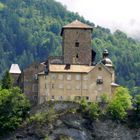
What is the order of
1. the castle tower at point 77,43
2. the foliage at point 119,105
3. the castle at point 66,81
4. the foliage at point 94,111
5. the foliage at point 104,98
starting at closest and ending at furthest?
1. the foliage at point 94,111
2. the foliage at point 119,105
3. the foliage at point 104,98
4. the castle at point 66,81
5. the castle tower at point 77,43

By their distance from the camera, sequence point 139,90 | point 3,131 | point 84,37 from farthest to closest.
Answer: point 139,90 < point 84,37 < point 3,131

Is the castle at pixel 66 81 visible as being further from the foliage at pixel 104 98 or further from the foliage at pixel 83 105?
the foliage at pixel 83 105

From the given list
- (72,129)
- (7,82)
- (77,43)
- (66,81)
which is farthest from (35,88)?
(77,43)

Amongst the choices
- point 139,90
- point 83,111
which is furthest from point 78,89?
point 139,90

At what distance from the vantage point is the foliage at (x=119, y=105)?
4471 inches

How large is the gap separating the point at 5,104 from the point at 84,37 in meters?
14.6

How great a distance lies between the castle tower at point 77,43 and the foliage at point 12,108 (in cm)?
974

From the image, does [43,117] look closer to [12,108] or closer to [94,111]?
[12,108]

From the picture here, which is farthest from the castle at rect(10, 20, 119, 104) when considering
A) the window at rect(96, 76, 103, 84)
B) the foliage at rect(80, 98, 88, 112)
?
the foliage at rect(80, 98, 88, 112)

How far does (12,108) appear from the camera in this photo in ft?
373

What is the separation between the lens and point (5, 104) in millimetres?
114000

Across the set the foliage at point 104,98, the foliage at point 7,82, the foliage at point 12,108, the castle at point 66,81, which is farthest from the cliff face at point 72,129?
the foliage at point 7,82

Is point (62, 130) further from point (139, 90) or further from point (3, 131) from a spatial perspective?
point (139, 90)

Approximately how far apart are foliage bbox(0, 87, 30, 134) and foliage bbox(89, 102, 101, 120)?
7753 mm
